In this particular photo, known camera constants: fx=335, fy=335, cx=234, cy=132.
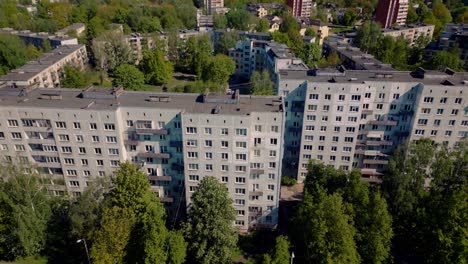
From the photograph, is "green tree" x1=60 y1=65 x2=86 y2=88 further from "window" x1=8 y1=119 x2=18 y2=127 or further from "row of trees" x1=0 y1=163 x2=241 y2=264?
"row of trees" x1=0 y1=163 x2=241 y2=264

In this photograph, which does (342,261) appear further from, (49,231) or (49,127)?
(49,127)

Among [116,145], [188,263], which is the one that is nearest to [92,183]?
[116,145]

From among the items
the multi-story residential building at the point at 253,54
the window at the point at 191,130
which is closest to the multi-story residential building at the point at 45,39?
the multi-story residential building at the point at 253,54

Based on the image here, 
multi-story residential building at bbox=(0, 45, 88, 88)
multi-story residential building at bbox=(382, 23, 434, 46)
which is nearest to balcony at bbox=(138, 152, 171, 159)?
multi-story residential building at bbox=(0, 45, 88, 88)

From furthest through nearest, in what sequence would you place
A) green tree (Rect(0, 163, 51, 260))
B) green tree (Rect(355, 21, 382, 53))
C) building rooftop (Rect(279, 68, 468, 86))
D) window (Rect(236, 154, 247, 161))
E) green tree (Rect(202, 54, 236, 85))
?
green tree (Rect(355, 21, 382, 53))
green tree (Rect(202, 54, 236, 85))
building rooftop (Rect(279, 68, 468, 86))
window (Rect(236, 154, 247, 161))
green tree (Rect(0, 163, 51, 260))

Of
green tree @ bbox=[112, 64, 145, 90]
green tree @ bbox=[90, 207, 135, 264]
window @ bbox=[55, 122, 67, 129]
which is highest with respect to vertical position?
window @ bbox=[55, 122, 67, 129]

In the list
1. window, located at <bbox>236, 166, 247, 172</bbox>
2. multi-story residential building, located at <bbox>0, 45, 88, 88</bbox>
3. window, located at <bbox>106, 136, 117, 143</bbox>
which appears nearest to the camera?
window, located at <bbox>236, 166, 247, 172</bbox>

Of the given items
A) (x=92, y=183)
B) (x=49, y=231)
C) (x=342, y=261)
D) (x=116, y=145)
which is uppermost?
(x=116, y=145)

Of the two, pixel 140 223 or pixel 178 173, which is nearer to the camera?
pixel 140 223
